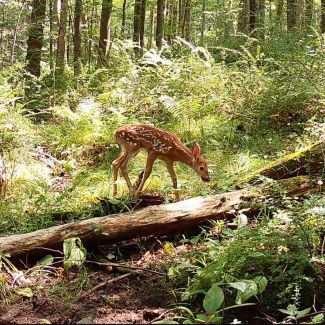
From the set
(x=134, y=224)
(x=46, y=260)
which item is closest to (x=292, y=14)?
(x=134, y=224)

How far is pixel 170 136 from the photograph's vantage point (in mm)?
6887

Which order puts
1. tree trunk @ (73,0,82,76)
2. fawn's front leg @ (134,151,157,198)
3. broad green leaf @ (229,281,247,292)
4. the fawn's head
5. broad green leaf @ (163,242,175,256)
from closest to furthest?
broad green leaf @ (229,281,247,292)
broad green leaf @ (163,242,175,256)
fawn's front leg @ (134,151,157,198)
the fawn's head
tree trunk @ (73,0,82,76)

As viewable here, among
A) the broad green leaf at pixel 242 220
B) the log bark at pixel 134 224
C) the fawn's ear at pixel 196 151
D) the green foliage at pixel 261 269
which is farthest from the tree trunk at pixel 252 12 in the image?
the green foliage at pixel 261 269

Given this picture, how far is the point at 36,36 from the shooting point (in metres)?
13.0

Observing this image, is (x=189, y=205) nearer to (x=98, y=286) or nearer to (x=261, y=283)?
(x=98, y=286)

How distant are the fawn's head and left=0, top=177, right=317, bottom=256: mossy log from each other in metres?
0.97

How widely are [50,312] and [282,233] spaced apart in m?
2.00

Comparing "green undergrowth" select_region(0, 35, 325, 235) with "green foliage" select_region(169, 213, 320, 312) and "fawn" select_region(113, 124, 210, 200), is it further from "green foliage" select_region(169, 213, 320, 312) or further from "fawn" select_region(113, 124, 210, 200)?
"green foliage" select_region(169, 213, 320, 312)

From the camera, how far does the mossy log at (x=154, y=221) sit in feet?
16.9

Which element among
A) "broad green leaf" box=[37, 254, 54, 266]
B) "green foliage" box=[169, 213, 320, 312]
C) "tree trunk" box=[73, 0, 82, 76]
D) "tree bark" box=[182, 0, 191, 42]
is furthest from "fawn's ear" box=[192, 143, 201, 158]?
"tree bark" box=[182, 0, 191, 42]

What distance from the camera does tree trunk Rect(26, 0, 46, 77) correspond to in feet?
41.4

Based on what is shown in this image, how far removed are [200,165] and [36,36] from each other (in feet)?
25.5

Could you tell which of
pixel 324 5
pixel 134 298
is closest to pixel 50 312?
pixel 134 298

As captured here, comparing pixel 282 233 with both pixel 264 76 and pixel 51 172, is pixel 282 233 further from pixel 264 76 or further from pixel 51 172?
pixel 264 76
